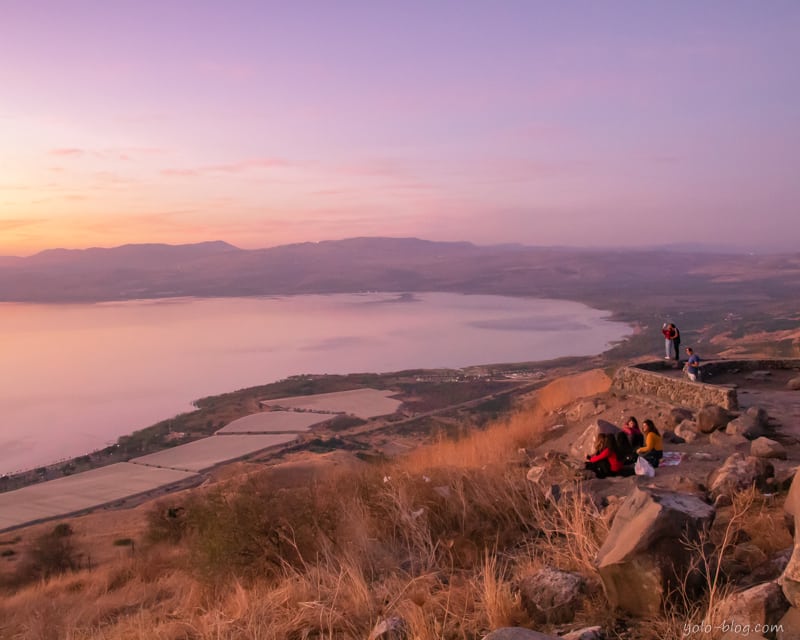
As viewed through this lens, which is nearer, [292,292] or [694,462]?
[694,462]

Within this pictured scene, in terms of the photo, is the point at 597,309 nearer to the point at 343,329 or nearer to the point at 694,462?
the point at 343,329

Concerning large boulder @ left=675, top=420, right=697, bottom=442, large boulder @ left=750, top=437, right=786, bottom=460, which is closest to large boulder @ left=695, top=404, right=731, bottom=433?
large boulder @ left=675, top=420, right=697, bottom=442

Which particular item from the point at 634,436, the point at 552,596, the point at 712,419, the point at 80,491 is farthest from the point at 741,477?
the point at 80,491

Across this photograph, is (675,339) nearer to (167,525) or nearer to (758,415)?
(758,415)

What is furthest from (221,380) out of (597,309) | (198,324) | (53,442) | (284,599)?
Answer: (597,309)

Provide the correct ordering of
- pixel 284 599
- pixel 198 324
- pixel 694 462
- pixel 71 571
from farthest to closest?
1. pixel 198 324
2. pixel 71 571
3. pixel 694 462
4. pixel 284 599

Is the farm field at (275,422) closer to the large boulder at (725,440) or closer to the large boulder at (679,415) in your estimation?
the large boulder at (679,415)
